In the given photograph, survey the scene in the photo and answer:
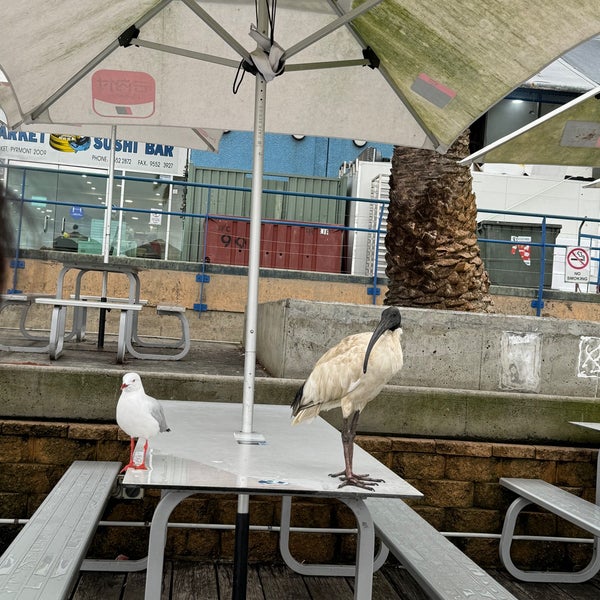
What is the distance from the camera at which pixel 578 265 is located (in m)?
13.4

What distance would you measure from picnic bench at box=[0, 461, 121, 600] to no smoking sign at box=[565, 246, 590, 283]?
10493 millimetres

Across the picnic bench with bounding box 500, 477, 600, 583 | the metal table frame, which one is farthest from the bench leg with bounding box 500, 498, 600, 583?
the metal table frame

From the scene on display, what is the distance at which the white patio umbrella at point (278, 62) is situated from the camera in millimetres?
3543

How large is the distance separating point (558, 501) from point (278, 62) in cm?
315

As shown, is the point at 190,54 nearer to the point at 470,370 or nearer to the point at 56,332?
the point at 470,370

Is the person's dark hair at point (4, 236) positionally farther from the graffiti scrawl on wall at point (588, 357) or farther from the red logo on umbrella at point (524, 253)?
the red logo on umbrella at point (524, 253)

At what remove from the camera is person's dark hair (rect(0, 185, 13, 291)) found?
112 cm

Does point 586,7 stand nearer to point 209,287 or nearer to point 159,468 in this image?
point 159,468

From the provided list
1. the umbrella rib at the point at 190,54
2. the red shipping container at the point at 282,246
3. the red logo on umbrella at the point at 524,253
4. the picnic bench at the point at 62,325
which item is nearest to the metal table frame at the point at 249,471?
the umbrella rib at the point at 190,54

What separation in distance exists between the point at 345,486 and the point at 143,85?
3.09 meters

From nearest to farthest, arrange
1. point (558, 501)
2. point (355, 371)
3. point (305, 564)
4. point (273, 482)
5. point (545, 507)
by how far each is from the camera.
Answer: point (273, 482) < point (355, 371) < point (545, 507) < point (558, 501) < point (305, 564)

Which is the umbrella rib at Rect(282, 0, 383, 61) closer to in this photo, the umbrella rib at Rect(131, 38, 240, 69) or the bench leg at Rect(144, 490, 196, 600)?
the umbrella rib at Rect(131, 38, 240, 69)

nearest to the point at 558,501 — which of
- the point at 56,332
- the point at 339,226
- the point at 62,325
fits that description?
the point at 56,332

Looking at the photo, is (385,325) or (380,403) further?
(380,403)
